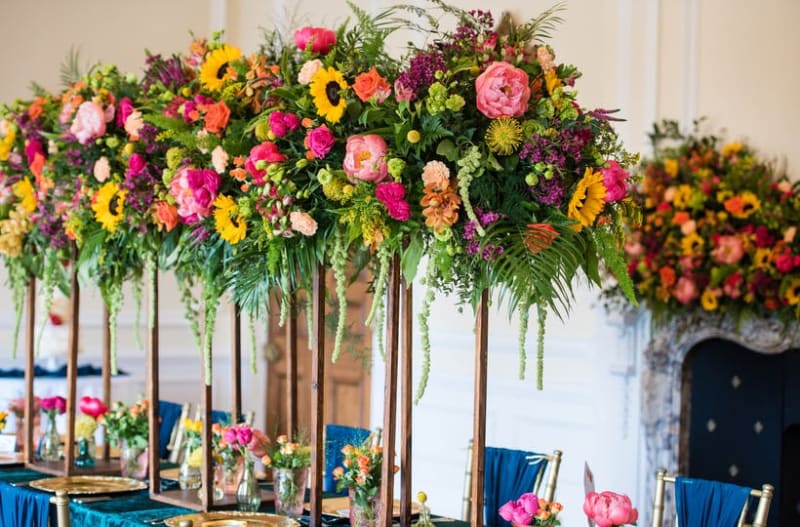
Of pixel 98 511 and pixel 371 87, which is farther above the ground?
pixel 371 87

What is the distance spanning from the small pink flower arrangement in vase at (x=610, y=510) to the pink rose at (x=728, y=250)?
103 inches

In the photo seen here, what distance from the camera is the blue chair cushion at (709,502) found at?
3271 millimetres

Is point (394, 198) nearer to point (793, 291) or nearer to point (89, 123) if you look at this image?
point (89, 123)

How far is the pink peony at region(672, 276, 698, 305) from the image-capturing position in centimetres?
521

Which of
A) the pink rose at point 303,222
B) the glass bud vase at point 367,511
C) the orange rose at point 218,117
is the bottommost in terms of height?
the glass bud vase at point 367,511

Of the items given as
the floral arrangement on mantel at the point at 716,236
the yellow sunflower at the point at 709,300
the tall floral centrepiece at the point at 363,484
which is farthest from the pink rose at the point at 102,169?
the yellow sunflower at the point at 709,300

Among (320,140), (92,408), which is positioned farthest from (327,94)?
(92,408)

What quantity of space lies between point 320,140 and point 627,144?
3.46 m

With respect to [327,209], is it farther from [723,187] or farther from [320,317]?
[723,187]

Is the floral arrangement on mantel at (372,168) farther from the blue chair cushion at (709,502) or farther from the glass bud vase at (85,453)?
the glass bud vase at (85,453)

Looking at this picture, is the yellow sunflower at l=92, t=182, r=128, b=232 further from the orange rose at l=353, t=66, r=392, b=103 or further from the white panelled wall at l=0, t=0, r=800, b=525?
the white panelled wall at l=0, t=0, r=800, b=525

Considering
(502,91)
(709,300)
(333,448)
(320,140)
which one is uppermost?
(502,91)

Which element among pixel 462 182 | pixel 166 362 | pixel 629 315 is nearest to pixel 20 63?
pixel 166 362

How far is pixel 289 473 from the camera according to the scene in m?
3.32
